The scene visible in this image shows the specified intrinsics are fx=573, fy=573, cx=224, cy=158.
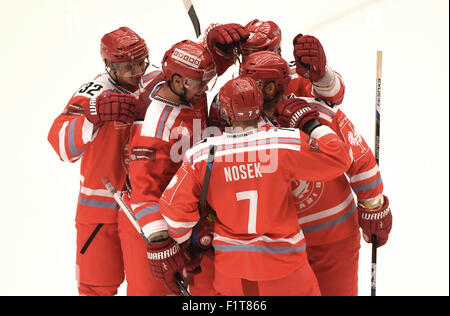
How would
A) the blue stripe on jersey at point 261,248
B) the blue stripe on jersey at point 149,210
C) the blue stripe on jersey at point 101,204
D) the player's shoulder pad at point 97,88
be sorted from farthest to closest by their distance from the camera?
the blue stripe on jersey at point 101,204, the player's shoulder pad at point 97,88, the blue stripe on jersey at point 149,210, the blue stripe on jersey at point 261,248

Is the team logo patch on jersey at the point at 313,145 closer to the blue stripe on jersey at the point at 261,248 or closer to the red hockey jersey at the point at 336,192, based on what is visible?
the red hockey jersey at the point at 336,192

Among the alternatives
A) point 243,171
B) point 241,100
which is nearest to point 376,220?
point 243,171

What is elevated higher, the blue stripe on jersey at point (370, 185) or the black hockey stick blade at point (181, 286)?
the blue stripe on jersey at point (370, 185)

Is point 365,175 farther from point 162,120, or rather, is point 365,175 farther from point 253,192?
point 162,120

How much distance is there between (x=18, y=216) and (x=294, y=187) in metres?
2.09

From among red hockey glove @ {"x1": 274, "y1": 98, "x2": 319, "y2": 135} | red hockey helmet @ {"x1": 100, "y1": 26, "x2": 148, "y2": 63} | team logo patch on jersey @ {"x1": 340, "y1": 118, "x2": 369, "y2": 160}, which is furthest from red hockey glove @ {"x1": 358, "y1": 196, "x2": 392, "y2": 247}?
red hockey helmet @ {"x1": 100, "y1": 26, "x2": 148, "y2": 63}

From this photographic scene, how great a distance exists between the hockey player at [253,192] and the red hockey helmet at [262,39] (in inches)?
14.1

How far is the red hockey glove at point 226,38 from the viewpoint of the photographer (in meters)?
2.15

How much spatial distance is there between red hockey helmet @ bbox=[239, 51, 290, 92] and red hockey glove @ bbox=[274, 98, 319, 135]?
0.11 m

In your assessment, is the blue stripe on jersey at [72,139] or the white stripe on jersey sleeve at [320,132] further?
the blue stripe on jersey at [72,139]

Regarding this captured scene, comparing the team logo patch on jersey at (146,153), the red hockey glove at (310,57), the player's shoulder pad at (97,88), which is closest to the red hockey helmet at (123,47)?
the player's shoulder pad at (97,88)

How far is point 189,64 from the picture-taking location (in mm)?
1980

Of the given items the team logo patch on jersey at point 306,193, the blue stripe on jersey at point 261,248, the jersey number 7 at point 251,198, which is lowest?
the blue stripe on jersey at point 261,248

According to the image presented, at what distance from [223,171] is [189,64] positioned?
42 cm
